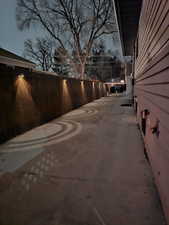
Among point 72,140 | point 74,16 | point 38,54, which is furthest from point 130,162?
point 38,54

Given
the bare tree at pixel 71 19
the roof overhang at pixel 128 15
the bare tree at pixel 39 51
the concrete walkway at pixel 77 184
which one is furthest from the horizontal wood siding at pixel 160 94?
the bare tree at pixel 39 51

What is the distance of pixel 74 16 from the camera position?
13000mm

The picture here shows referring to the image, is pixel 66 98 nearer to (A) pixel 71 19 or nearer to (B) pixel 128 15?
(B) pixel 128 15

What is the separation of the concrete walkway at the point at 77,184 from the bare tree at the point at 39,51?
86.1 ft

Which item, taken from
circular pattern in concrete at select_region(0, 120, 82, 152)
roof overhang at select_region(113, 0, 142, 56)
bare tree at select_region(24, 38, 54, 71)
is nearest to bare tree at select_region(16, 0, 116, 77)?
roof overhang at select_region(113, 0, 142, 56)

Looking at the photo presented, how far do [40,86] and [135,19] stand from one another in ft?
13.7

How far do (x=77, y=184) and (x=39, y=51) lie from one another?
29.2 meters

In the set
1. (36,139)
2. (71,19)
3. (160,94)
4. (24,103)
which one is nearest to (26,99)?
(24,103)

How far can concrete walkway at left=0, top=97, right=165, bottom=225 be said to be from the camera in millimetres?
1445

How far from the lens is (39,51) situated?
26.8 metres

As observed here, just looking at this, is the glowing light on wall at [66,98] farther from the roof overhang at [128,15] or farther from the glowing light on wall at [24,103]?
the roof overhang at [128,15]

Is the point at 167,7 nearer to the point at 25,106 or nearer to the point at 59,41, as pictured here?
the point at 25,106

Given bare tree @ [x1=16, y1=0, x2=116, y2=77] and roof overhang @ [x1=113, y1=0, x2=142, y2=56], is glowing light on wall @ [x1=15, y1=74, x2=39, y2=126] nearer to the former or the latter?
roof overhang @ [x1=113, y1=0, x2=142, y2=56]

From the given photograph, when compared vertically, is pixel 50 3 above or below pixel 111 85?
above
